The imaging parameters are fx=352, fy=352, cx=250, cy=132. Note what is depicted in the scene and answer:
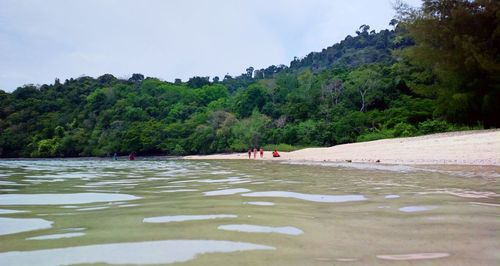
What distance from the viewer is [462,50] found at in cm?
1634

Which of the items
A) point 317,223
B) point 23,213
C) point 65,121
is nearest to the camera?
point 317,223

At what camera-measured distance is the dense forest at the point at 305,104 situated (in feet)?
55.4

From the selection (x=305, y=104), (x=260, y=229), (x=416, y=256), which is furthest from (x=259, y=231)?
(x=305, y=104)

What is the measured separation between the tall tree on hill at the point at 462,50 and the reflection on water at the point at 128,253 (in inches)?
677

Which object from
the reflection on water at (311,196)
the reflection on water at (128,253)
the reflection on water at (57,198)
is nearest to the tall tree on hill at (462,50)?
the reflection on water at (311,196)

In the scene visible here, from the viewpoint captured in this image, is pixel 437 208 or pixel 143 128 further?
pixel 143 128

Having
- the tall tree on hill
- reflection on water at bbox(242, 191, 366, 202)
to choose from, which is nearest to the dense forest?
the tall tree on hill

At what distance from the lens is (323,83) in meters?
44.0

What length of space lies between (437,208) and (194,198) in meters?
2.22

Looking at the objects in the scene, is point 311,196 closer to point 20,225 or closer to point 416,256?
point 416,256

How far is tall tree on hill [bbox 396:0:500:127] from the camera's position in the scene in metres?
15.8

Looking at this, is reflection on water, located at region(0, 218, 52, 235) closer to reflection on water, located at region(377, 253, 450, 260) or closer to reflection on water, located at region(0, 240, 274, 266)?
reflection on water, located at region(0, 240, 274, 266)

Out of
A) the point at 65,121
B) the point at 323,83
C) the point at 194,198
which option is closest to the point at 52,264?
the point at 194,198

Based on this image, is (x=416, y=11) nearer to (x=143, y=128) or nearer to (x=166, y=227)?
(x=166, y=227)
